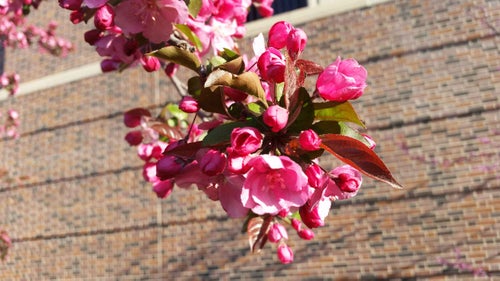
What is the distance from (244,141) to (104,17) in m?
0.83

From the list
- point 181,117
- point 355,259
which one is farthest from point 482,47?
point 181,117

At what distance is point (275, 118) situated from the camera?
49.7 inches

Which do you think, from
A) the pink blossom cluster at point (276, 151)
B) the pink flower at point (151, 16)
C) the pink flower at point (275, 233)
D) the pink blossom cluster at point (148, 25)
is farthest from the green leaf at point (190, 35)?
the pink flower at point (275, 233)

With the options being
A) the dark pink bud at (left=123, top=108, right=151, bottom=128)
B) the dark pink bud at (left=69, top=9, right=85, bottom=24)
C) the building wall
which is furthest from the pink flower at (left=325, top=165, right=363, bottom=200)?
the building wall

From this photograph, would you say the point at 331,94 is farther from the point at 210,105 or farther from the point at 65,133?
the point at 65,133

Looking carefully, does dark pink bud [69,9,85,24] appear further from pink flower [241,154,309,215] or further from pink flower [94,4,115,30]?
pink flower [241,154,309,215]

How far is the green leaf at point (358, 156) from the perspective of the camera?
4.11 feet

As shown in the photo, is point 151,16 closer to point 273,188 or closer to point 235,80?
point 235,80

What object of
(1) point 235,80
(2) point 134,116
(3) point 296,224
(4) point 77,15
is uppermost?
(1) point 235,80

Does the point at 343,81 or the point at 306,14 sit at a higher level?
the point at 343,81

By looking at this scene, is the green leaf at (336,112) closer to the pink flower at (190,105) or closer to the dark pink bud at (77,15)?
the pink flower at (190,105)

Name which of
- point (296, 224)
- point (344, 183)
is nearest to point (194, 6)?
point (344, 183)

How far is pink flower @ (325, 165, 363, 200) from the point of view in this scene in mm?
1367

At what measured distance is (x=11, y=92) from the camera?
268 inches
